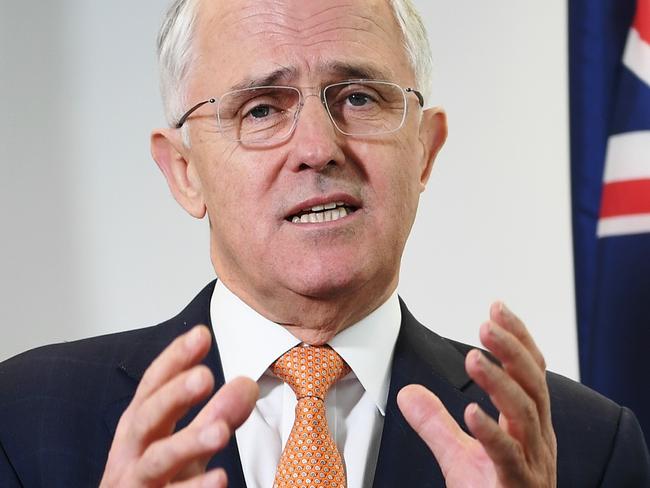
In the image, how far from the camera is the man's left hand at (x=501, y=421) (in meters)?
1.35

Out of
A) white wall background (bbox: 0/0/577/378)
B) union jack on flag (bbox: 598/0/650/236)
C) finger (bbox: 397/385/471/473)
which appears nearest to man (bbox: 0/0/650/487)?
finger (bbox: 397/385/471/473)

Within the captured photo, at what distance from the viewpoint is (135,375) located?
6.26ft

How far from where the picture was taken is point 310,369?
1823mm

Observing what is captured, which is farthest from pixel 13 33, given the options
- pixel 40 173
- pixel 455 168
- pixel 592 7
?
pixel 592 7

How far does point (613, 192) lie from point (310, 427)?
986mm

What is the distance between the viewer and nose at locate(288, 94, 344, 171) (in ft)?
5.79

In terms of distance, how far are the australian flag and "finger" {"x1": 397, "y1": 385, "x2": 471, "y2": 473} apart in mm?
1026

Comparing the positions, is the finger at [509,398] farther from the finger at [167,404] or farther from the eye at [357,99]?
the eye at [357,99]

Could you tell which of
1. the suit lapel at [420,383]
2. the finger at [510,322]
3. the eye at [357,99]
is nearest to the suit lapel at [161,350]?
the suit lapel at [420,383]

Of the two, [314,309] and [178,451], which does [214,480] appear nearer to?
[178,451]

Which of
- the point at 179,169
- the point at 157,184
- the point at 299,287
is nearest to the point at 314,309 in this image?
the point at 299,287

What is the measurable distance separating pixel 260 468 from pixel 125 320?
3.66ft

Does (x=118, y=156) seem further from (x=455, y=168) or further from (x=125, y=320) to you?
(x=455, y=168)

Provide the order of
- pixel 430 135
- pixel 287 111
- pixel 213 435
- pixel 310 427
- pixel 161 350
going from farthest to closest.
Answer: pixel 430 135
pixel 161 350
pixel 287 111
pixel 310 427
pixel 213 435
